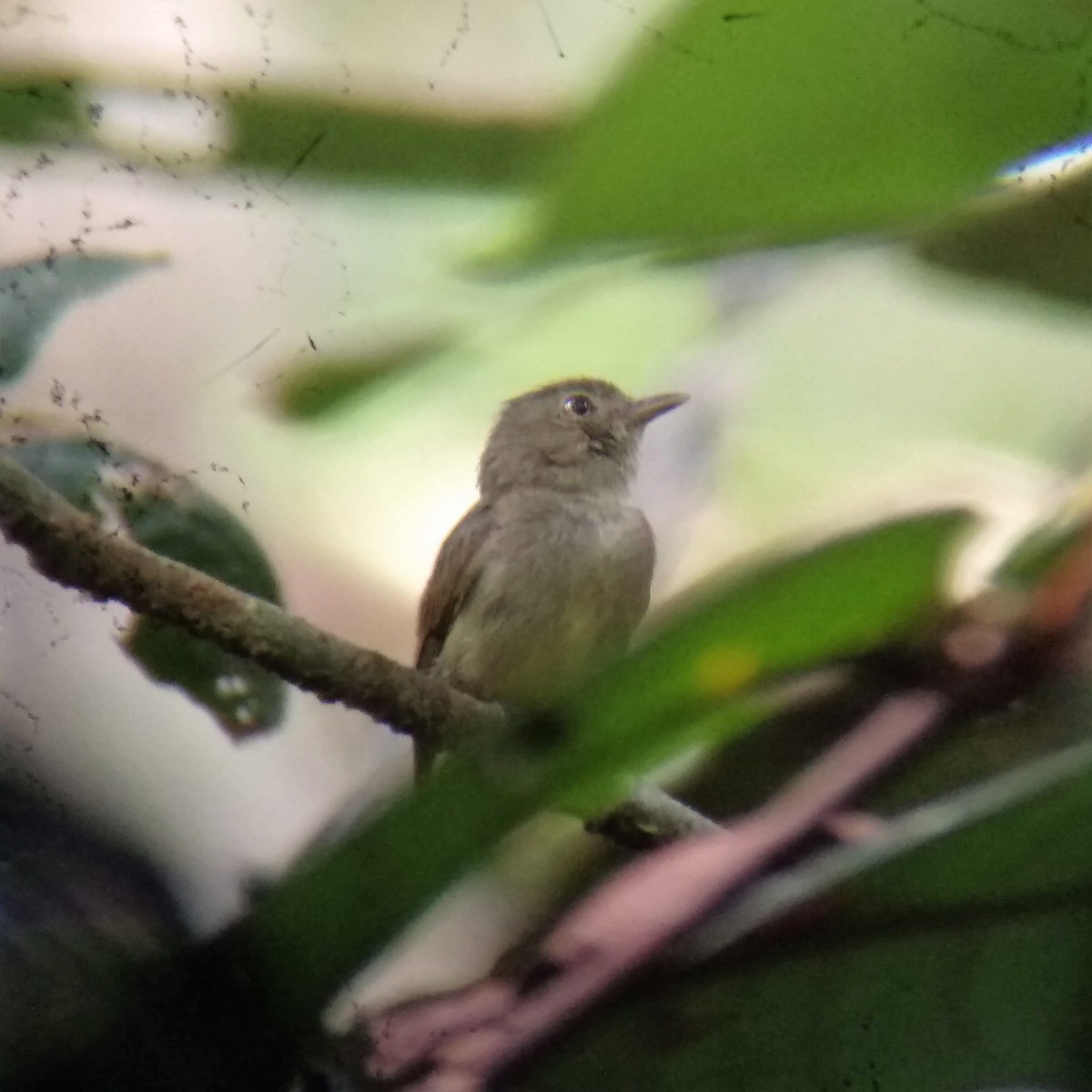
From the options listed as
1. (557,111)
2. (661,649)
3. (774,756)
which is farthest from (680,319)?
(661,649)

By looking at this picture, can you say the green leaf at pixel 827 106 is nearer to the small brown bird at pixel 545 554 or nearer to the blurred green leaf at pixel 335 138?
the blurred green leaf at pixel 335 138

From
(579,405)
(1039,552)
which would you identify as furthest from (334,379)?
(1039,552)

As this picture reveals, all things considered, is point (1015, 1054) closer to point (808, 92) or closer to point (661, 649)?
point (661, 649)

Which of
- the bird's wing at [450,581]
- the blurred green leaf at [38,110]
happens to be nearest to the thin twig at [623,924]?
the bird's wing at [450,581]

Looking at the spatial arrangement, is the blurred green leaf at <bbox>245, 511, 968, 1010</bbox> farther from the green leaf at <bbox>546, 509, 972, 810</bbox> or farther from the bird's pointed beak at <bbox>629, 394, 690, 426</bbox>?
the bird's pointed beak at <bbox>629, 394, 690, 426</bbox>

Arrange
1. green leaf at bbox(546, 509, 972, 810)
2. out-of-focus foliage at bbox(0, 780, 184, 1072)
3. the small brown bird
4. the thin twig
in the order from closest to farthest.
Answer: green leaf at bbox(546, 509, 972, 810) → the thin twig → out-of-focus foliage at bbox(0, 780, 184, 1072) → the small brown bird

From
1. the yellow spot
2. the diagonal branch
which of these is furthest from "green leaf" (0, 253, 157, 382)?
the yellow spot
